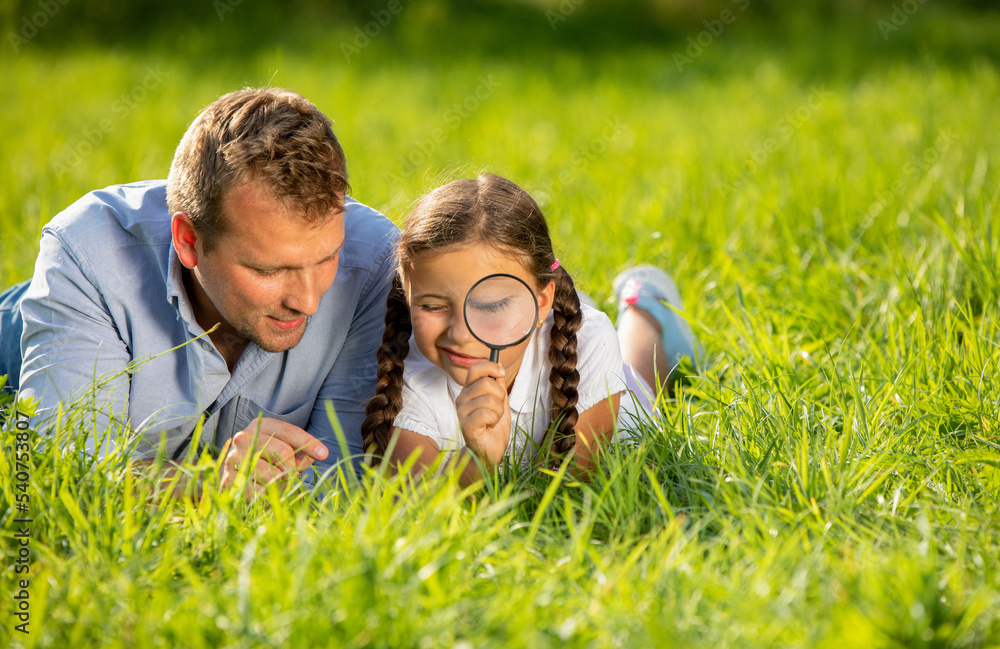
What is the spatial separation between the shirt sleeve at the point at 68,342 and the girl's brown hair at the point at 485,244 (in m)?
0.82

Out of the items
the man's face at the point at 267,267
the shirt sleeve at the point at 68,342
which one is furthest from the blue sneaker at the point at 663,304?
the shirt sleeve at the point at 68,342

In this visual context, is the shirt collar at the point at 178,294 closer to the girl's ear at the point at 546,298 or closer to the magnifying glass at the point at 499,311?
the magnifying glass at the point at 499,311

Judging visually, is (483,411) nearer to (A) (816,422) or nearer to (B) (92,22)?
(A) (816,422)

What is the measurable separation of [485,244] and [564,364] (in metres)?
0.51

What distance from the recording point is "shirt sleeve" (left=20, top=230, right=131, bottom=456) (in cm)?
270

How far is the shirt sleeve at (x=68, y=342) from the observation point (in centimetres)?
270

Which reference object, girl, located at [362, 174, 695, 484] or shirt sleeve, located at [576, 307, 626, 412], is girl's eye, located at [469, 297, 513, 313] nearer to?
girl, located at [362, 174, 695, 484]

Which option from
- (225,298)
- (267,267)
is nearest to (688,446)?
(267,267)

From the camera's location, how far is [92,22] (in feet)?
40.5

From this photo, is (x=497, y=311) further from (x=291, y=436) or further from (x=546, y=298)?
(x=291, y=436)

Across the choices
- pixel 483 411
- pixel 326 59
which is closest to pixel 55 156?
pixel 326 59

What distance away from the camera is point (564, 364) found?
9.62 feet

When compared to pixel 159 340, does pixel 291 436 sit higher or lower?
lower

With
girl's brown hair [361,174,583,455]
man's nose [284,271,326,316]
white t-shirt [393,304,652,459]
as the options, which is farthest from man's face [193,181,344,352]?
white t-shirt [393,304,652,459]
